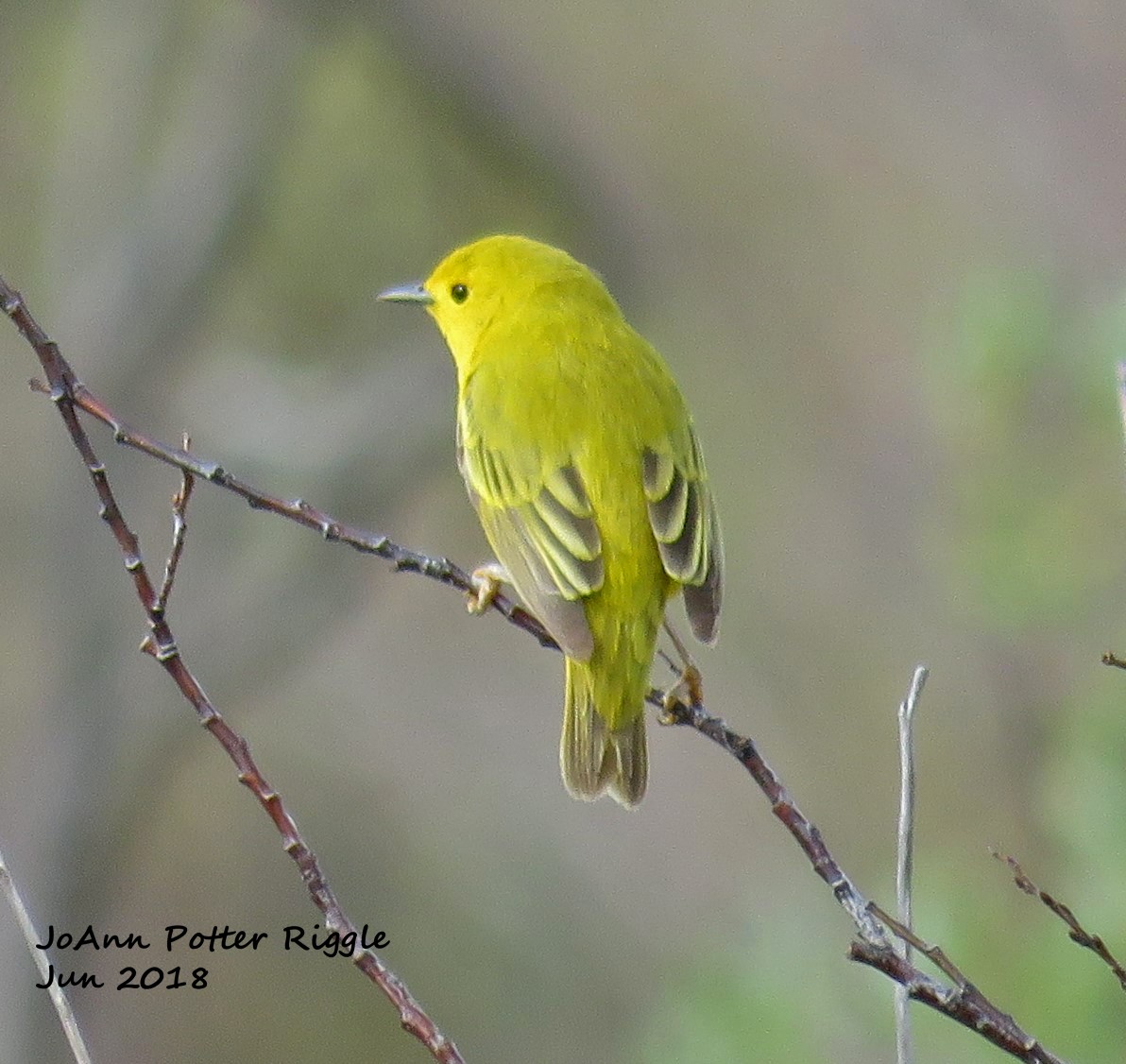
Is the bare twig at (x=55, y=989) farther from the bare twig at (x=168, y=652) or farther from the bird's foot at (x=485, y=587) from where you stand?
the bird's foot at (x=485, y=587)

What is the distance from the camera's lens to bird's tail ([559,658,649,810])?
3564 millimetres

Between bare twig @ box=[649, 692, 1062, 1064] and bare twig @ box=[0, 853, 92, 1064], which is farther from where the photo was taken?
bare twig @ box=[0, 853, 92, 1064]

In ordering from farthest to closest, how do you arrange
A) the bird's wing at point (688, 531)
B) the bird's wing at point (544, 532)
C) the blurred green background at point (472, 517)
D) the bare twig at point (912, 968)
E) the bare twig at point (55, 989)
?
the blurred green background at point (472, 517)
the bird's wing at point (688, 531)
the bird's wing at point (544, 532)
the bare twig at point (55, 989)
the bare twig at point (912, 968)

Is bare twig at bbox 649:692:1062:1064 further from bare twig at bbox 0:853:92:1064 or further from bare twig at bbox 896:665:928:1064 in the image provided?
bare twig at bbox 0:853:92:1064

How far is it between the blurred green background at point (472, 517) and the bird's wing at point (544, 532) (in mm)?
1858

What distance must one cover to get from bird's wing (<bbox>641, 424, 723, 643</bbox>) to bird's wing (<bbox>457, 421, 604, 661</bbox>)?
15 centimetres

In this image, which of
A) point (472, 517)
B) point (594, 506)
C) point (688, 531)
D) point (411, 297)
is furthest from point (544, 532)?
point (472, 517)

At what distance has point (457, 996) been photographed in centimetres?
898

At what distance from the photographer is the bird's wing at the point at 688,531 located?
360 cm

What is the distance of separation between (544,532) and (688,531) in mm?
306

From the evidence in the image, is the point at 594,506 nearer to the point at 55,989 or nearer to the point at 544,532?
the point at 544,532

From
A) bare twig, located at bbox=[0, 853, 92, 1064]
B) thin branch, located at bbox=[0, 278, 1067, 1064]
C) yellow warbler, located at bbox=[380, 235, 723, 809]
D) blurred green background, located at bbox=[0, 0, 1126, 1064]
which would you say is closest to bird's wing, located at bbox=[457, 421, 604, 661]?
yellow warbler, located at bbox=[380, 235, 723, 809]

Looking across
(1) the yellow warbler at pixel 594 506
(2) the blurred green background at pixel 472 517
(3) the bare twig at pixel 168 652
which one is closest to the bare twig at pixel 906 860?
(3) the bare twig at pixel 168 652

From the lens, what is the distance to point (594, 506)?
144 inches
